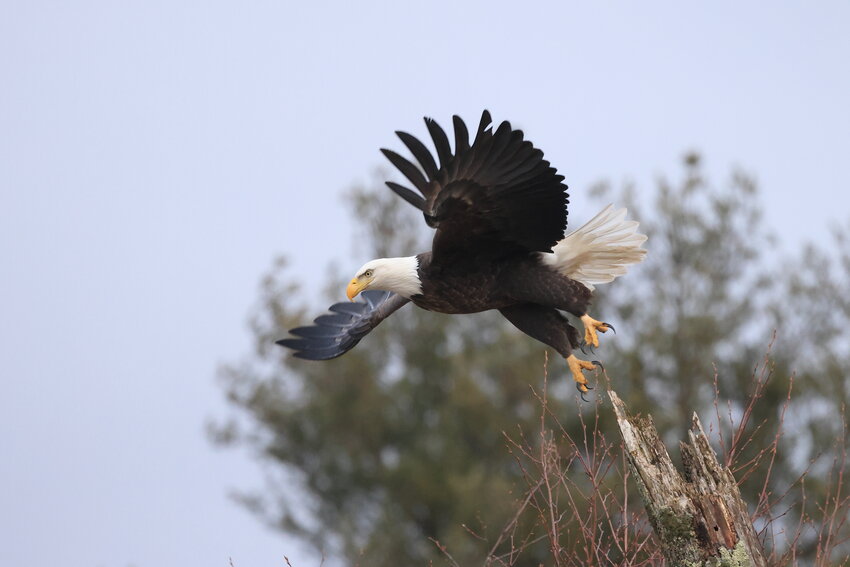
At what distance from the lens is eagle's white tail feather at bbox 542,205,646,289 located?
5507 mm

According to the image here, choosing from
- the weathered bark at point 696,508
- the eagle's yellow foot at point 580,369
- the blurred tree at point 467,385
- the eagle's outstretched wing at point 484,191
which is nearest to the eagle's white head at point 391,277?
the eagle's outstretched wing at point 484,191

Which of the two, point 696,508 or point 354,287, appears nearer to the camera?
point 696,508

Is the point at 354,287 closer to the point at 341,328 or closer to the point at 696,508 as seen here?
the point at 341,328

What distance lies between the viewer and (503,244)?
512 centimetres

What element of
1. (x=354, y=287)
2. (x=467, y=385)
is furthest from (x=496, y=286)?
(x=467, y=385)

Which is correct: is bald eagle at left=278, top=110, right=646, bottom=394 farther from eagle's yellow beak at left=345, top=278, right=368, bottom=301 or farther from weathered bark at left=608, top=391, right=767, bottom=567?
weathered bark at left=608, top=391, right=767, bottom=567

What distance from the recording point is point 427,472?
15.4 metres

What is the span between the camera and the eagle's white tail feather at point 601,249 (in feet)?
18.1

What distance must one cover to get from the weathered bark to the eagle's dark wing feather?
2.62 meters

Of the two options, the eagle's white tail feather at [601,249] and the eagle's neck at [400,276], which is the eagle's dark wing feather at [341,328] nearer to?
the eagle's neck at [400,276]

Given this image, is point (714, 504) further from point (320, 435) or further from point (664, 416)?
point (320, 435)

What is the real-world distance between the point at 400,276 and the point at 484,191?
0.69 meters

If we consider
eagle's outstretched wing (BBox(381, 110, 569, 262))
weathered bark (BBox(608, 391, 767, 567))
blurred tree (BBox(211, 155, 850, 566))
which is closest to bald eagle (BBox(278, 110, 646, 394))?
eagle's outstretched wing (BBox(381, 110, 569, 262))

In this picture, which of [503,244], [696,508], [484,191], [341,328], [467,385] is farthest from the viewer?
[467,385]
